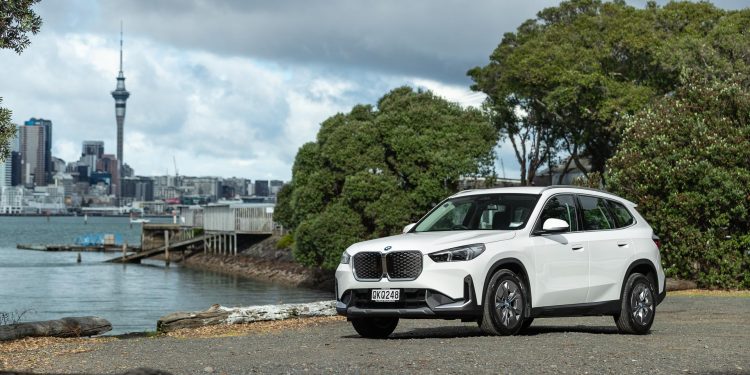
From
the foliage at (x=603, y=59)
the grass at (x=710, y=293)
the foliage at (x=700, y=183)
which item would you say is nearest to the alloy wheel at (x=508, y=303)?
the grass at (x=710, y=293)

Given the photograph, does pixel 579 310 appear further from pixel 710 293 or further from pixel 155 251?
pixel 155 251

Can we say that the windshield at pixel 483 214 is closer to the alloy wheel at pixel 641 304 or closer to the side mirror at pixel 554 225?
the side mirror at pixel 554 225

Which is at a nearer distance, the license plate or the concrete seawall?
the license plate

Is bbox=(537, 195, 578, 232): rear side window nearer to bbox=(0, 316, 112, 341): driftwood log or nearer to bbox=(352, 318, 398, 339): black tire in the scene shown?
bbox=(352, 318, 398, 339): black tire

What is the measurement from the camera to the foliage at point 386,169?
184ft

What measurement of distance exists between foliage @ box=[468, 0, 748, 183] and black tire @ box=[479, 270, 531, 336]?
1508 inches

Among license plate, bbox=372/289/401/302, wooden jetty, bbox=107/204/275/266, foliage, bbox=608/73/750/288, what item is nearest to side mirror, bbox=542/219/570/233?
license plate, bbox=372/289/401/302

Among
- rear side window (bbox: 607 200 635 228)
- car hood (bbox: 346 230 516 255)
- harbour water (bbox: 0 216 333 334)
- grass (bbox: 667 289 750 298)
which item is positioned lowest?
harbour water (bbox: 0 216 333 334)

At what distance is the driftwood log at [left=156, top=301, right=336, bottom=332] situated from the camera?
16859 millimetres

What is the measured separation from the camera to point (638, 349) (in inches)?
477

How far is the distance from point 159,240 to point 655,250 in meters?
111

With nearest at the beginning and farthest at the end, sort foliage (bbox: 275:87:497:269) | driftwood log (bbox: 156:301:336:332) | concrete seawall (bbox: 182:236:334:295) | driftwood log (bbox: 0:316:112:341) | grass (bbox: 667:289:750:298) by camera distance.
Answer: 1. driftwood log (bbox: 0:316:112:341)
2. driftwood log (bbox: 156:301:336:332)
3. grass (bbox: 667:289:750:298)
4. foliage (bbox: 275:87:497:269)
5. concrete seawall (bbox: 182:236:334:295)

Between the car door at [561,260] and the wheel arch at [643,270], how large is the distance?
0.84m

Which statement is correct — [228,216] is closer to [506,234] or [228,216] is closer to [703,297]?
[703,297]
